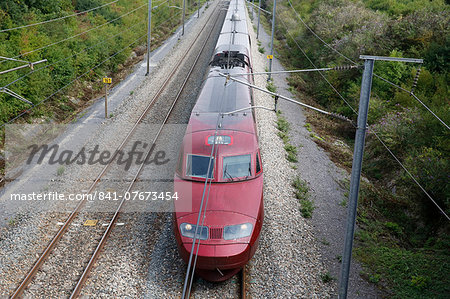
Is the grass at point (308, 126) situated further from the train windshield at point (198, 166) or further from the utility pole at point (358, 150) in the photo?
the utility pole at point (358, 150)

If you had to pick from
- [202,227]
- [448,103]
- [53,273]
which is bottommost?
[53,273]

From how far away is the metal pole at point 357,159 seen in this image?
7023 mm

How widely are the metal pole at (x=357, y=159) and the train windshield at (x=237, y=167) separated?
3.03m

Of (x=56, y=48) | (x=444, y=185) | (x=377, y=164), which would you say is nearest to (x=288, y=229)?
(x=444, y=185)

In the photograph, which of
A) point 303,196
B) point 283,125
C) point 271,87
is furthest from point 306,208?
point 271,87

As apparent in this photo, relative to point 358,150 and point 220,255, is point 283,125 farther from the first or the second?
point 220,255

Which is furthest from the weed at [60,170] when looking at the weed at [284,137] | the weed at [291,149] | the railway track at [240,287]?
the weed at [284,137]

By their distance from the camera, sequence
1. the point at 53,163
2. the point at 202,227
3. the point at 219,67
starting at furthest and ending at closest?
the point at 219,67 → the point at 53,163 → the point at 202,227

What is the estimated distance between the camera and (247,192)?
9.32 meters

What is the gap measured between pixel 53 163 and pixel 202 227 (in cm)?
931

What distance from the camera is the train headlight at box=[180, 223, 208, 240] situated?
328 inches

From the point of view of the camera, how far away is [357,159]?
291 inches

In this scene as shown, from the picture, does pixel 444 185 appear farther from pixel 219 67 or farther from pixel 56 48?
pixel 56 48

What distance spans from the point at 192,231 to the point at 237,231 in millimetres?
1028
